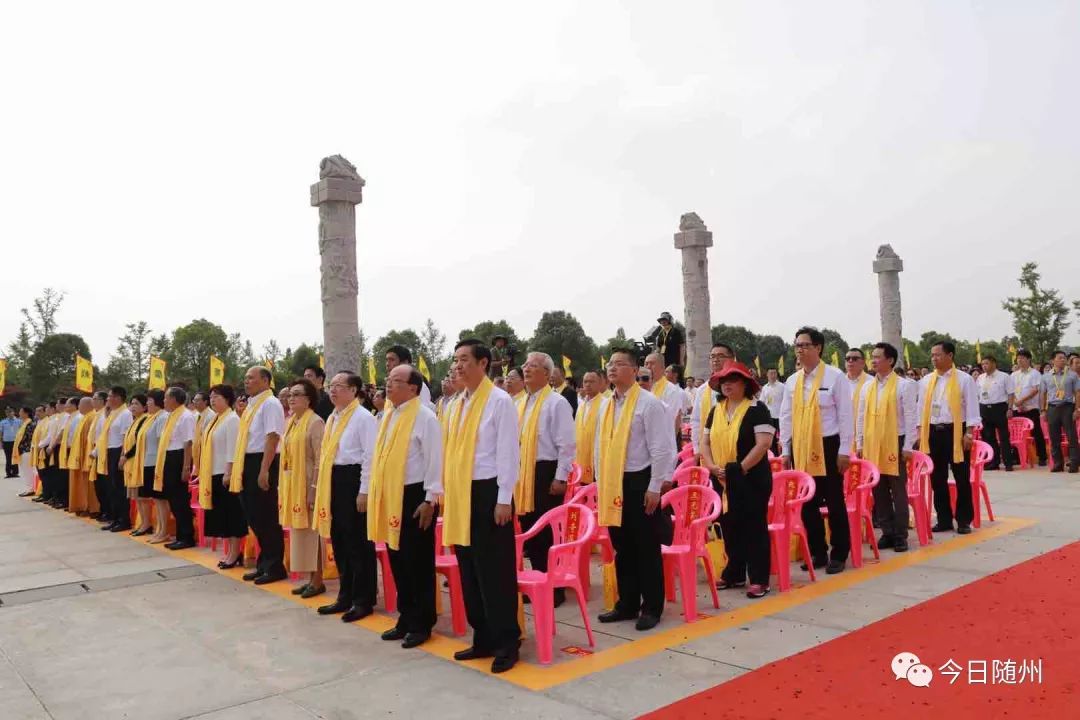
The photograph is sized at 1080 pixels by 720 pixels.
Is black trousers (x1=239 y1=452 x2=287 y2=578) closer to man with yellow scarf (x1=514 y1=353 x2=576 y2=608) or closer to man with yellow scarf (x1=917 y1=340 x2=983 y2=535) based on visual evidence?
man with yellow scarf (x1=514 y1=353 x2=576 y2=608)

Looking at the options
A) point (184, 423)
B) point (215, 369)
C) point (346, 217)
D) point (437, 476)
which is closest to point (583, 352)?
point (215, 369)

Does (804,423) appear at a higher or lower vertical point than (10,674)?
higher

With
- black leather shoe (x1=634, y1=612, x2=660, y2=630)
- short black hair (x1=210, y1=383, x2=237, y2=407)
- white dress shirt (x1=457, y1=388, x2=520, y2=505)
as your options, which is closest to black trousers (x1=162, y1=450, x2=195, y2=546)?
short black hair (x1=210, y1=383, x2=237, y2=407)

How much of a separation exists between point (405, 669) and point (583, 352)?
44.5 metres

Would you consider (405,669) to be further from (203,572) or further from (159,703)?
(203,572)

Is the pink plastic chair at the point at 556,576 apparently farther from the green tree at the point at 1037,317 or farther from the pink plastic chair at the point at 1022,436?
the green tree at the point at 1037,317

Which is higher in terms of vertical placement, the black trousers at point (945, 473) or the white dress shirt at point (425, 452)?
the white dress shirt at point (425, 452)

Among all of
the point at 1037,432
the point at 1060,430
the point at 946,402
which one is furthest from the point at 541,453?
the point at 1037,432

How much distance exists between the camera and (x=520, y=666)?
4.27 meters

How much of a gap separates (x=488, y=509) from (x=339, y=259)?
7870 millimetres

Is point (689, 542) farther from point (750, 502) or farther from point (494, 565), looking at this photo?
point (494, 565)

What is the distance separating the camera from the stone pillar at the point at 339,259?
37.0 feet

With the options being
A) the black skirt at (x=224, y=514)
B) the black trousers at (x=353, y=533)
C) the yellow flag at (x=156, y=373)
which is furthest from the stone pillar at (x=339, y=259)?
the black trousers at (x=353, y=533)

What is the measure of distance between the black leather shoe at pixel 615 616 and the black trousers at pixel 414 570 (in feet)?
3.44
